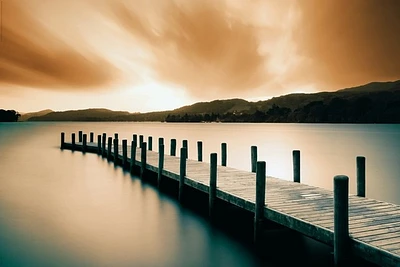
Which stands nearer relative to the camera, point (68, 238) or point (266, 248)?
point (266, 248)

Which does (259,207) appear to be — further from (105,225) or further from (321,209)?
(105,225)

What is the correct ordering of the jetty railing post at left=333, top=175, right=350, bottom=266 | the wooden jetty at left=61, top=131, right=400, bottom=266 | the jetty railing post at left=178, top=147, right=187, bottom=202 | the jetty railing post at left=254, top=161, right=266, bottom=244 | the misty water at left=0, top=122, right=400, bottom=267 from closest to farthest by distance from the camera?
the wooden jetty at left=61, top=131, right=400, bottom=266 < the jetty railing post at left=333, top=175, right=350, bottom=266 < the jetty railing post at left=254, top=161, right=266, bottom=244 < the misty water at left=0, top=122, right=400, bottom=267 < the jetty railing post at left=178, top=147, right=187, bottom=202

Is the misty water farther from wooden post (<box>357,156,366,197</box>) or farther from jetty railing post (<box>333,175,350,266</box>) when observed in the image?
wooden post (<box>357,156,366,197</box>)

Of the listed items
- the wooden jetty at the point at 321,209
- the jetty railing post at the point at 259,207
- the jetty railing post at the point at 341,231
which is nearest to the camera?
the wooden jetty at the point at 321,209

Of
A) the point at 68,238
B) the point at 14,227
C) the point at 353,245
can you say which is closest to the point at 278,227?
the point at 353,245

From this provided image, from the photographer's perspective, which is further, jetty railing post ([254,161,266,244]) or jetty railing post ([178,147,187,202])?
jetty railing post ([178,147,187,202])

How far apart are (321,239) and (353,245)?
674mm

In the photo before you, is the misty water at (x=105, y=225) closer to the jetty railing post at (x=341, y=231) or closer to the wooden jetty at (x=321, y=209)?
the wooden jetty at (x=321, y=209)

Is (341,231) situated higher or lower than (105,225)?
higher

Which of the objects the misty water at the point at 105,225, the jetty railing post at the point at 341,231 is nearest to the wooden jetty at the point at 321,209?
the jetty railing post at the point at 341,231

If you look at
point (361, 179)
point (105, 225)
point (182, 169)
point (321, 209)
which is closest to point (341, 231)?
point (321, 209)

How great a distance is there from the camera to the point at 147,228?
35.4ft

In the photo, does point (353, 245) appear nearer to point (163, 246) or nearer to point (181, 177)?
point (163, 246)

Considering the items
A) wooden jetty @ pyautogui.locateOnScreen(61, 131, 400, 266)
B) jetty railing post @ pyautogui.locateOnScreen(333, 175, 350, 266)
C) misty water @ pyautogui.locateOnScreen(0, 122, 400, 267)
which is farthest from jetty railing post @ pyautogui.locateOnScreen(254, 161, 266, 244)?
jetty railing post @ pyautogui.locateOnScreen(333, 175, 350, 266)
